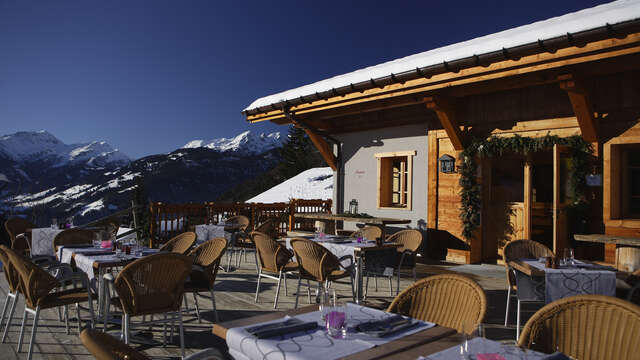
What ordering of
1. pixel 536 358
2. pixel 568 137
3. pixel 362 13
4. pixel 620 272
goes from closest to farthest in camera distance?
pixel 536 358 < pixel 620 272 < pixel 568 137 < pixel 362 13

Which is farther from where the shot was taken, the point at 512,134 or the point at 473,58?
the point at 512,134

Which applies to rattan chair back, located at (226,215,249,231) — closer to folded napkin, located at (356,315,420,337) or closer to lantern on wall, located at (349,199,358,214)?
lantern on wall, located at (349,199,358,214)

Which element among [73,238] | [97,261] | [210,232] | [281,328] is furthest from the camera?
[210,232]

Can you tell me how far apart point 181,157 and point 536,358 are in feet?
352

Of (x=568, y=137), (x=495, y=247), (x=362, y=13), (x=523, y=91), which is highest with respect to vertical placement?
(x=362, y=13)

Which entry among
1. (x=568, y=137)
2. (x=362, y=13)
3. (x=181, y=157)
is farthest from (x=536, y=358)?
(x=181, y=157)

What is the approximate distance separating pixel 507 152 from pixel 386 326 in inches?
246

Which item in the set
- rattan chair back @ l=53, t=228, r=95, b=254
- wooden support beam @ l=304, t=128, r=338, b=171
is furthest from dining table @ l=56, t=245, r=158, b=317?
wooden support beam @ l=304, t=128, r=338, b=171

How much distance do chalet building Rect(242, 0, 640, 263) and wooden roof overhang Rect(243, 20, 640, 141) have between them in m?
0.02

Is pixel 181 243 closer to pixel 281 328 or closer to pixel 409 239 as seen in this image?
pixel 409 239

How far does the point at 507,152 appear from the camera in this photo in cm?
733

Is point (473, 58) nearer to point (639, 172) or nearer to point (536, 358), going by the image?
point (639, 172)

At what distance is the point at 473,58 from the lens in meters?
6.07

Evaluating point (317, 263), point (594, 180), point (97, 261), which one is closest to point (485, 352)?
point (317, 263)
